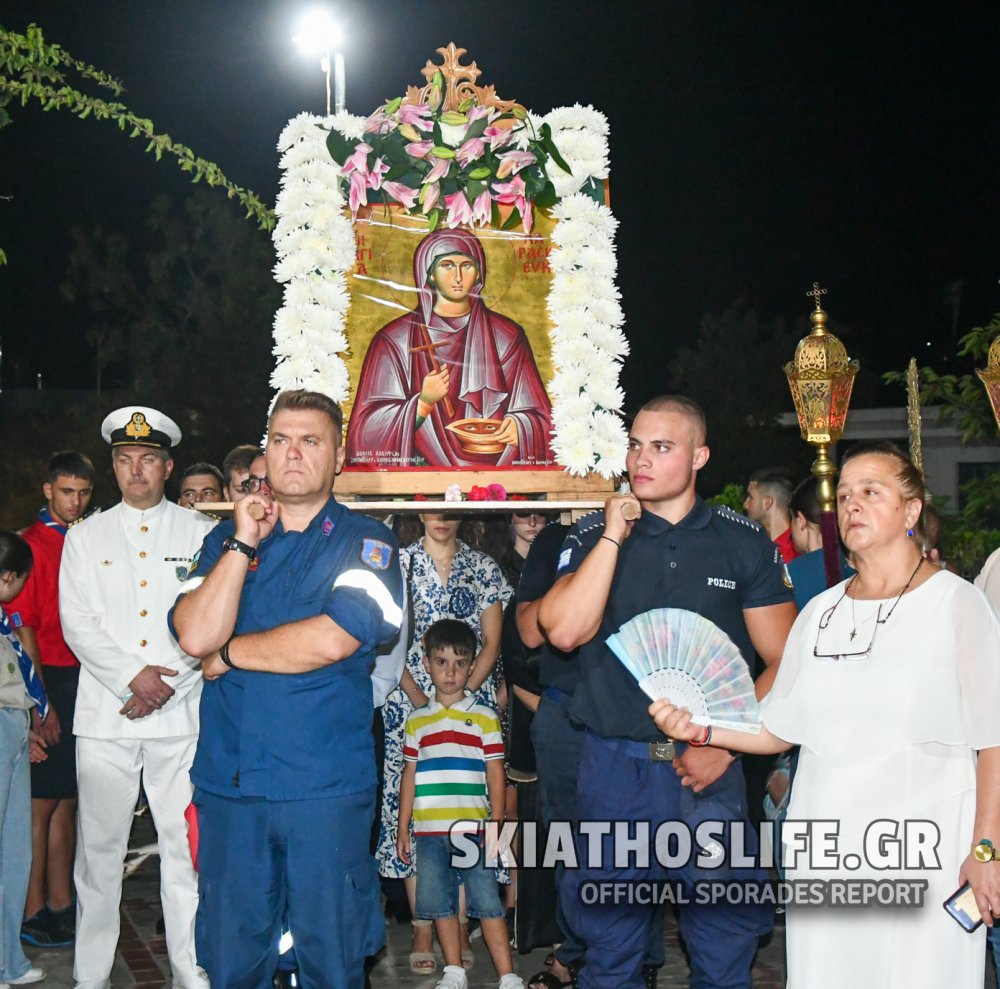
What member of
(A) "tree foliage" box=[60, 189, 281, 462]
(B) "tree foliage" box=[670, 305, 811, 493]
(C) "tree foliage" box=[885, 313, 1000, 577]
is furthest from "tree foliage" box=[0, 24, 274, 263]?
(B) "tree foliage" box=[670, 305, 811, 493]

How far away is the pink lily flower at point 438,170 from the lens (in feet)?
19.4

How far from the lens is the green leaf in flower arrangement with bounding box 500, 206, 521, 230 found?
6029mm

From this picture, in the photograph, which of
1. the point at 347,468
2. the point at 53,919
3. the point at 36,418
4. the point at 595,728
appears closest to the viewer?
the point at 595,728

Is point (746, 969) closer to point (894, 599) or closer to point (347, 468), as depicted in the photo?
point (894, 599)

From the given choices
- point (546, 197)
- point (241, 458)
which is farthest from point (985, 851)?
point (241, 458)

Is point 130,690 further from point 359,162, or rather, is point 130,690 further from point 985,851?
point 985,851

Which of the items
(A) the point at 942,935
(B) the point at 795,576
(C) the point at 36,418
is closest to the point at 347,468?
(B) the point at 795,576

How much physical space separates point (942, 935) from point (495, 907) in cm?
278

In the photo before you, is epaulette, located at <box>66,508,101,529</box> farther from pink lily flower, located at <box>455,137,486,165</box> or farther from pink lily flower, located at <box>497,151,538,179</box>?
pink lily flower, located at <box>497,151,538,179</box>

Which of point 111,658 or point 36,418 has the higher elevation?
point 36,418

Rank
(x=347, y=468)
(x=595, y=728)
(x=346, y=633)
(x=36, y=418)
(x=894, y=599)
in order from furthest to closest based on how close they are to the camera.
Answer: (x=36, y=418) → (x=347, y=468) → (x=595, y=728) → (x=346, y=633) → (x=894, y=599)

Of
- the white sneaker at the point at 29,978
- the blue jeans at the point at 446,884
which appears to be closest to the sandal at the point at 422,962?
the blue jeans at the point at 446,884

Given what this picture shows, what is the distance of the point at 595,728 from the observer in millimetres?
4812

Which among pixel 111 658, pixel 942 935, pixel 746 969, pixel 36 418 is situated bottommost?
pixel 746 969
